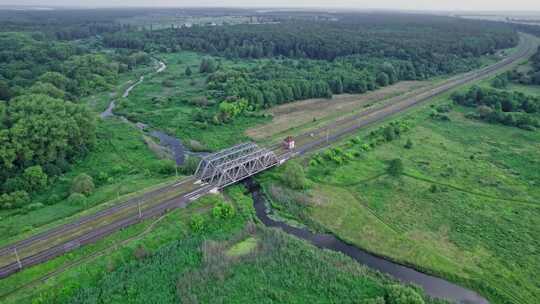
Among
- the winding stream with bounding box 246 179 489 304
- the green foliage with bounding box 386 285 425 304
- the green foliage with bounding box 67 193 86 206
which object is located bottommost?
the winding stream with bounding box 246 179 489 304

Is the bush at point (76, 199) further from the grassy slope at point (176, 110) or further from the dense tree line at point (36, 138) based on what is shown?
the grassy slope at point (176, 110)

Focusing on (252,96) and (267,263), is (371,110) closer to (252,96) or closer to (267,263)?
(252,96)

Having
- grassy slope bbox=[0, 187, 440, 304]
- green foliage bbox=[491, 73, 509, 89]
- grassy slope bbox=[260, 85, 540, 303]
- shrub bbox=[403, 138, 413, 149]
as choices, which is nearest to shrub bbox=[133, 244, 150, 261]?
grassy slope bbox=[0, 187, 440, 304]

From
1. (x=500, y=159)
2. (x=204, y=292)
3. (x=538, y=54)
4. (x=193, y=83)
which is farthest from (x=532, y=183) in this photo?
(x=538, y=54)

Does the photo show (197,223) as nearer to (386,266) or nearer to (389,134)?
(386,266)

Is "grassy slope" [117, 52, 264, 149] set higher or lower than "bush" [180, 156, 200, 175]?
higher

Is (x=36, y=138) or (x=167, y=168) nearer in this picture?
(x=36, y=138)

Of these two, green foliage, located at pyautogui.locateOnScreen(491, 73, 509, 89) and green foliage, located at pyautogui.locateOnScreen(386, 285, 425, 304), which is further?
green foliage, located at pyautogui.locateOnScreen(491, 73, 509, 89)

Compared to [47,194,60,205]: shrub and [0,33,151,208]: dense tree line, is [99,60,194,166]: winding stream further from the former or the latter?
[47,194,60,205]: shrub

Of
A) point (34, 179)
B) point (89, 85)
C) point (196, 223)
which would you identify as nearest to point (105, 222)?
point (196, 223)
